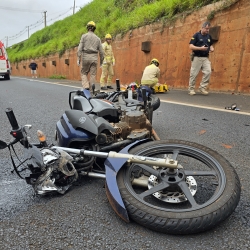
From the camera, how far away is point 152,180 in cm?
183

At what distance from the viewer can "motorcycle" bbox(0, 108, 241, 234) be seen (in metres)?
1.47

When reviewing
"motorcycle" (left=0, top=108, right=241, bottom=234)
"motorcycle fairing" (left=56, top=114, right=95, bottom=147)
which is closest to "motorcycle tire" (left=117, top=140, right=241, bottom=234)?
"motorcycle" (left=0, top=108, right=241, bottom=234)

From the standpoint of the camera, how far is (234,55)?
26.7ft

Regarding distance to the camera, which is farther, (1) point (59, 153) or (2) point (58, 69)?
(2) point (58, 69)

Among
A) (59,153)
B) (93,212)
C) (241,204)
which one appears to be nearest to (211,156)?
(241,204)

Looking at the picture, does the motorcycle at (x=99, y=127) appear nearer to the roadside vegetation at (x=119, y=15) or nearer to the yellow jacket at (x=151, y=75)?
the yellow jacket at (x=151, y=75)

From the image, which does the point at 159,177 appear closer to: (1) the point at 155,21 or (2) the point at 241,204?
(2) the point at 241,204

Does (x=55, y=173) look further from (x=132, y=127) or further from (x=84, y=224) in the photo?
(x=132, y=127)

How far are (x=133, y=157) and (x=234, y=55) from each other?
7.57m

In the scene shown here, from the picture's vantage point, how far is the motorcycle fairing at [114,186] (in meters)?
1.55

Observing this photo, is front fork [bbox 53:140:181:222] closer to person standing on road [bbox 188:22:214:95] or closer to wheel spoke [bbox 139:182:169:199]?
wheel spoke [bbox 139:182:169:199]

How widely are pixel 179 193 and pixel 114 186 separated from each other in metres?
0.44

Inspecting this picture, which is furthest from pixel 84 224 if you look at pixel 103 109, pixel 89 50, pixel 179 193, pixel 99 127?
pixel 89 50

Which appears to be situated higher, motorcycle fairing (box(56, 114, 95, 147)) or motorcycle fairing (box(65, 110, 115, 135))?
motorcycle fairing (box(65, 110, 115, 135))
